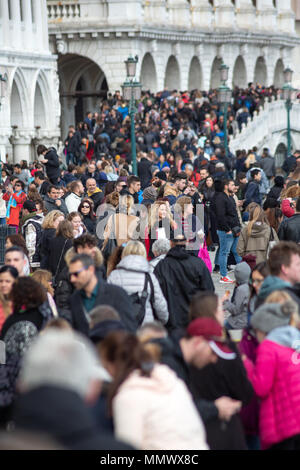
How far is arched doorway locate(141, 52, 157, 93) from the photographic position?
153 ft

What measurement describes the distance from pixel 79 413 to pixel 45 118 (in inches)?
1333

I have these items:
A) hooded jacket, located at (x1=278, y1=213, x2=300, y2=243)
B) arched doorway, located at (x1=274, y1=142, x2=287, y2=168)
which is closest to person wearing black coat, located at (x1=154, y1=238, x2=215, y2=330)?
hooded jacket, located at (x1=278, y1=213, x2=300, y2=243)

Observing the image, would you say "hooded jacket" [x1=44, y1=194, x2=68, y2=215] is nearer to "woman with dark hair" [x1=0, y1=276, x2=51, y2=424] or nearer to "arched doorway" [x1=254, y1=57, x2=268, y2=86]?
"woman with dark hair" [x1=0, y1=276, x2=51, y2=424]

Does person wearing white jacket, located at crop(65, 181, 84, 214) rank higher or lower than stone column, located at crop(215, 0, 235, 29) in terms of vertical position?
lower


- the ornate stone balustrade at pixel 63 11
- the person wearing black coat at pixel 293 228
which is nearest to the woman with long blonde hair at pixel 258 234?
the person wearing black coat at pixel 293 228

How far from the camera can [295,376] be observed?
20.8 ft

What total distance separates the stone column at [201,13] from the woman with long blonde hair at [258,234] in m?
38.2

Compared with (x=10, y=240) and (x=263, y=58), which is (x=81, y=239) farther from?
(x=263, y=58)

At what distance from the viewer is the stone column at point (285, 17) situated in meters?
59.9

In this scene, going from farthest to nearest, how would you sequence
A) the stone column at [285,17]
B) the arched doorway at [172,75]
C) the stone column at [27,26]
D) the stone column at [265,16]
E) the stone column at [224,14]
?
the stone column at [285,17] → the stone column at [265,16] → the stone column at [224,14] → the arched doorway at [172,75] → the stone column at [27,26]

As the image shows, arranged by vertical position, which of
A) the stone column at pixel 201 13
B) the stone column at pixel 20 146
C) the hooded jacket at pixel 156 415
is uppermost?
the stone column at pixel 201 13

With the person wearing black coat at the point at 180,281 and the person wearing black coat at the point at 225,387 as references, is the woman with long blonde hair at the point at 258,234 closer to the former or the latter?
the person wearing black coat at the point at 180,281

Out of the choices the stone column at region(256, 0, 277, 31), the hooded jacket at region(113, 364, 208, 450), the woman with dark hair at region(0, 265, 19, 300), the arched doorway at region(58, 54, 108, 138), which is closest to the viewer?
the hooded jacket at region(113, 364, 208, 450)
